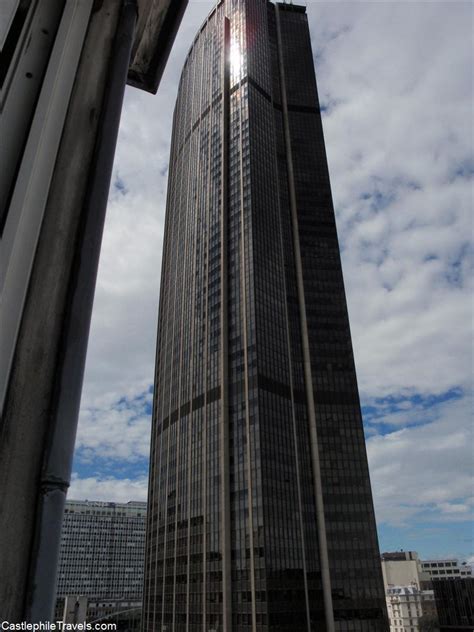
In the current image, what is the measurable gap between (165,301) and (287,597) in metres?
51.6

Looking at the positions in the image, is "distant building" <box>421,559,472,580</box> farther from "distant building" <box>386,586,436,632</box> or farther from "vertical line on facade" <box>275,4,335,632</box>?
"vertical line on facade" <box>275,4,335,632</box>

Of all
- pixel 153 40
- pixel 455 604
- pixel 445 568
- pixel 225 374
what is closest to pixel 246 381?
pixel 225 374

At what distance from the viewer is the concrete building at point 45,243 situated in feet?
2.75

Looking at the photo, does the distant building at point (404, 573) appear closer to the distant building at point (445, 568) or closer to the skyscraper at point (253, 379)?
the distant building at point (445, 568)

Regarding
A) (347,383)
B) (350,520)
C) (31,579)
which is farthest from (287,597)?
(31,579)

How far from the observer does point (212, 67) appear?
92.6 m

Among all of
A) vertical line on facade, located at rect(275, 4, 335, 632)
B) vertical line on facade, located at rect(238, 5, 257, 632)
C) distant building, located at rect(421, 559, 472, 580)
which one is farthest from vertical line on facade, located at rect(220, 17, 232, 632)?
distant building, located at rect(421, 559, 472, 580)

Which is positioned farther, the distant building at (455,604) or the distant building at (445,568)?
the distant building at (445,568)

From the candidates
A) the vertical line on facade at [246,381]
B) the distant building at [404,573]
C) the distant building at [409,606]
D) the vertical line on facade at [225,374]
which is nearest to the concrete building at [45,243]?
the vertical line on facade at [246,381]

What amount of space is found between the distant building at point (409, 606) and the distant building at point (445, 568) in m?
11.5

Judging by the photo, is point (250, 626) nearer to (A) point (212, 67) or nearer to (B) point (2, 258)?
(B) point (2, 258)

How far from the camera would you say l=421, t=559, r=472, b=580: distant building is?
10825 cm

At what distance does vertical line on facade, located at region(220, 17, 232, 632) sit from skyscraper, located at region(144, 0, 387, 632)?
0.73 ft

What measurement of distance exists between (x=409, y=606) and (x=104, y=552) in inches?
2808
